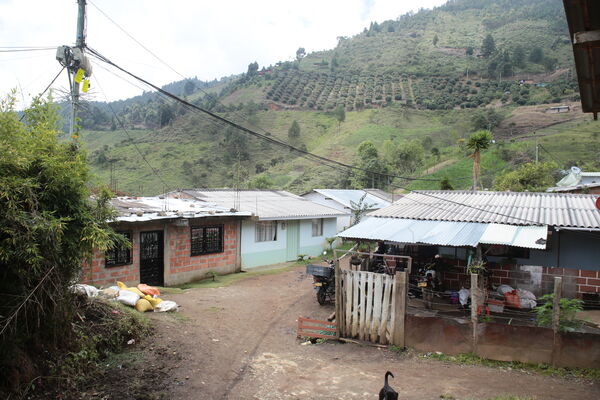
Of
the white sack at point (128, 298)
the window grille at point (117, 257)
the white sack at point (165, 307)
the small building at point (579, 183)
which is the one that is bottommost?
the white sack at point (165, 307)

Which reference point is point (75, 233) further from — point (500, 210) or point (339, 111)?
point (339, 111)

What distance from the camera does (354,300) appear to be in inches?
319

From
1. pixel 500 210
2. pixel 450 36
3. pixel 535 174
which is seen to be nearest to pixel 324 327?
pixel 500 210

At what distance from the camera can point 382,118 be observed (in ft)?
213

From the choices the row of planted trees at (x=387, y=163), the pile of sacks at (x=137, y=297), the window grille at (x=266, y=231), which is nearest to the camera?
the pile of sacks at (x=137, y=297)

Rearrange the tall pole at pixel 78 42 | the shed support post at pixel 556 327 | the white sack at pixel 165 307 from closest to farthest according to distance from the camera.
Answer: the shed support post at pixel 556 327, the tall pole at pixel 78 42, the white sack at pixel 165 307

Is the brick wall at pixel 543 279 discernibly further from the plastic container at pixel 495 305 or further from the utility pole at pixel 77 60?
the utility pole at pixel 77 60

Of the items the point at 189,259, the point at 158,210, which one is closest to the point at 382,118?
the point at 189,259

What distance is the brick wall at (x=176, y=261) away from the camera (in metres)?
12.0

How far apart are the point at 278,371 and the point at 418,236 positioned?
197 inches

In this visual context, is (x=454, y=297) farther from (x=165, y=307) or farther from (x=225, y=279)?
(x=225, y=279)

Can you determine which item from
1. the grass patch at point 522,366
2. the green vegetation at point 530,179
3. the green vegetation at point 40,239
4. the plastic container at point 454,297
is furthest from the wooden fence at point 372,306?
the green vegetation at point 530,179

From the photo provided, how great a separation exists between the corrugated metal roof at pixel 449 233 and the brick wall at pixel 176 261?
6.64 metres

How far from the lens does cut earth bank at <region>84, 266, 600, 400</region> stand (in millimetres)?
5727
